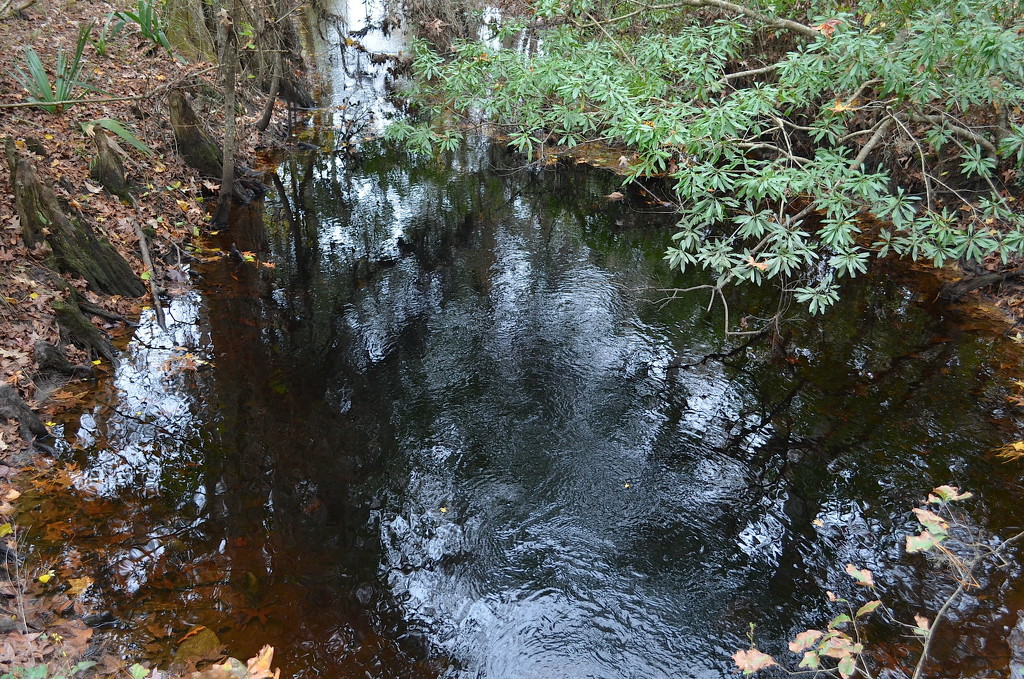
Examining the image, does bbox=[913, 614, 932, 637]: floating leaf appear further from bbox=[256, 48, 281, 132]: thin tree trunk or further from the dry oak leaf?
bbox=[256, 48, 281, 132]: thin tree trunk

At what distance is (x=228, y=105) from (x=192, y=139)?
1730 millimetres

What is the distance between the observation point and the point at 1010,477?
5.07 meters

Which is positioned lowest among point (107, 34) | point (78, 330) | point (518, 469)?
point (518, 469)

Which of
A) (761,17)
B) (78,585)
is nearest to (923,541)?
(78,585)

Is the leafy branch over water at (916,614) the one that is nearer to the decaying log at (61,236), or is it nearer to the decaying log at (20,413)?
the decaying log at (20,413)

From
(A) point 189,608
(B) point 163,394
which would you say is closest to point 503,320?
(B) point 163,394

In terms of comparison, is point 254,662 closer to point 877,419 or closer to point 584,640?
Answer: point 584,640

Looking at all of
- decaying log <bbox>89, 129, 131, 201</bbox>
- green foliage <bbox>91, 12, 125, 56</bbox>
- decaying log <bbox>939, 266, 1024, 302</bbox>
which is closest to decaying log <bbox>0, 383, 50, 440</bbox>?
decaying log <bbox>89, 129, 131, 201</bbox>

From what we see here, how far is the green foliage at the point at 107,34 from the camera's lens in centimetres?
821

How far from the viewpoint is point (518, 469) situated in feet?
16.8

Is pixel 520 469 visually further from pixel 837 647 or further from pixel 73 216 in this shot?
pixel 73 216

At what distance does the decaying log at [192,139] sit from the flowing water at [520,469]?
2661 millimetres

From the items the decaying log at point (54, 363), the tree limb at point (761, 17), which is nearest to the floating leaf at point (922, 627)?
the tree limb at point (761, 17)

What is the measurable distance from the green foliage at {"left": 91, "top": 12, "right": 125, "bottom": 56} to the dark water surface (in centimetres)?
376
